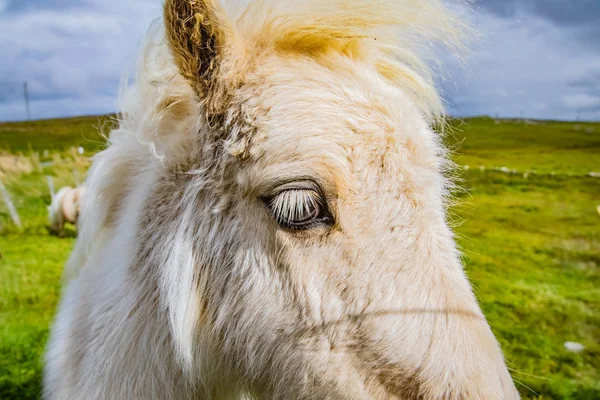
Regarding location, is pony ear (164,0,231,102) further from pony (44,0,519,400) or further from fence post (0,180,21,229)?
fence post (0,180,21,229)

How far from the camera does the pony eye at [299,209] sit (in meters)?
1.62

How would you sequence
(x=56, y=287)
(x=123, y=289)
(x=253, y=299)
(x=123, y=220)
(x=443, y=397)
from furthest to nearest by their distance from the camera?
(x=56, y=287)
(x=123, y=220)
(x=123, y=289)
(x=253, y=299)
(x=443, y=397)

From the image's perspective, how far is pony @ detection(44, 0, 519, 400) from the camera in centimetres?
160

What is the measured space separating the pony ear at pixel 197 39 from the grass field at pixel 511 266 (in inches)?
51.4

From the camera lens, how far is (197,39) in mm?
1700

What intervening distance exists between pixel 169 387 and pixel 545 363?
5.43 metres

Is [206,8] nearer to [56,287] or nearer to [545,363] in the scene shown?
[545,363]

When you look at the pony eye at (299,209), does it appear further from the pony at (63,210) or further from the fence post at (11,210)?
the fence post at (11,210)

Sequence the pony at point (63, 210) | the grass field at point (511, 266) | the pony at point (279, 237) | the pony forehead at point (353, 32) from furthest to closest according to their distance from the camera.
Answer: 1. the pony at point (63, 210)
2. the grass field at point (511, 266)
3. the pony forehead at point (353, 32)
4. the pony at point (279, 237)

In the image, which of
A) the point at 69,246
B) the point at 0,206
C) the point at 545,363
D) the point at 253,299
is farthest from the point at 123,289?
the point at 0,206

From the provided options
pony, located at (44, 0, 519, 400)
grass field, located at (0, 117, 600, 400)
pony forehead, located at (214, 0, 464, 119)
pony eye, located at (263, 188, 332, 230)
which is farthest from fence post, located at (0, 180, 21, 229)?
pony eye, located at (263, 188, 332, 230)

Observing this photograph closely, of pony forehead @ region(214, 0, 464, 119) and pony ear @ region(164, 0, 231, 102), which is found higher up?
pony forehead @ region(214, 0, 464, 119)

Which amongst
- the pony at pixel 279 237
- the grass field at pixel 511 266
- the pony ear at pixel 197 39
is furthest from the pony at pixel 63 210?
the pony ear at pixel 197 39

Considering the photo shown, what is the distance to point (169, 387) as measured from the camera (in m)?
1.84
